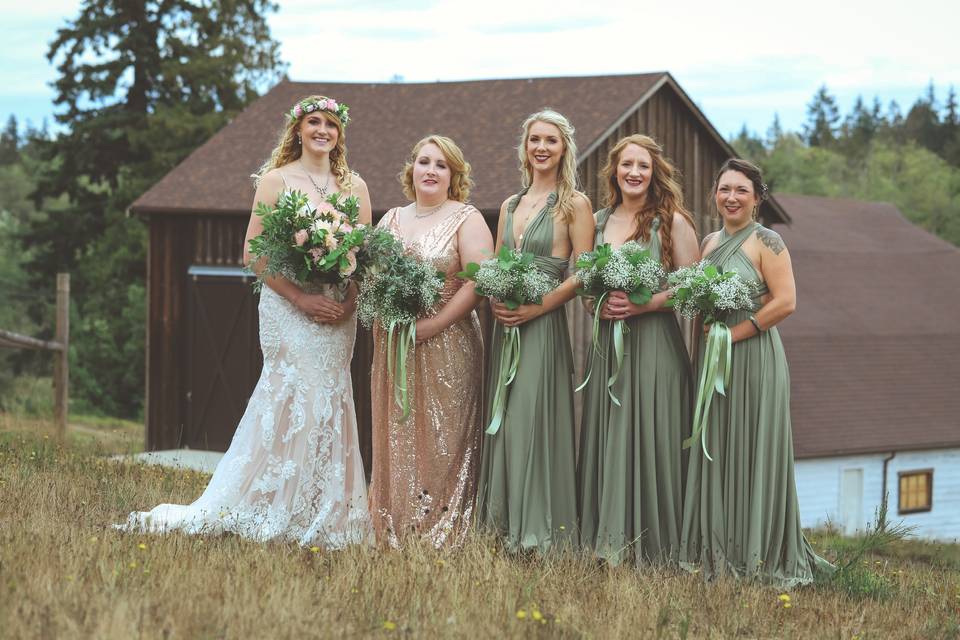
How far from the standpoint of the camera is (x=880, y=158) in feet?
284

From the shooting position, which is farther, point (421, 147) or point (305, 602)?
point (421, 147)

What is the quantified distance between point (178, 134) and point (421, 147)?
76.0ft

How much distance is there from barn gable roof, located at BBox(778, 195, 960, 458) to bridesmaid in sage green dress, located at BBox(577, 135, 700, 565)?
2348 cm

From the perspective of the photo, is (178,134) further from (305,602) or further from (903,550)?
(305,602)

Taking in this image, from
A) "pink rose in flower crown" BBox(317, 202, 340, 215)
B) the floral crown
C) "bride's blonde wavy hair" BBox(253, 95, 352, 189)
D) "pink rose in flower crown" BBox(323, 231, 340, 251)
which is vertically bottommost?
"pink rose in flower crown" BBox(323, 231, 340, 251)

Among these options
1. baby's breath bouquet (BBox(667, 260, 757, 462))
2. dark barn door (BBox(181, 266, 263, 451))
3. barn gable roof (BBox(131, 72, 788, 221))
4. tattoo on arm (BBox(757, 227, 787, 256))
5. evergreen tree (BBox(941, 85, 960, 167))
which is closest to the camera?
baby's breath bouquet (BBox(667, 260, 757, 462))

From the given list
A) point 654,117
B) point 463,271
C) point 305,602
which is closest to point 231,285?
point 654,117

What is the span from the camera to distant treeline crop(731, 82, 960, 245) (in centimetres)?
6825

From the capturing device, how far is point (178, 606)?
16.2 ft

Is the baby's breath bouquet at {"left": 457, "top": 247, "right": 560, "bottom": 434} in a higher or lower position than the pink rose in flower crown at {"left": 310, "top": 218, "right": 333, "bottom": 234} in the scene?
lower

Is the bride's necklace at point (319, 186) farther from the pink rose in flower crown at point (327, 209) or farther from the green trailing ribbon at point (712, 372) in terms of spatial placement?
the green trailing ribbon at point (712, 372)

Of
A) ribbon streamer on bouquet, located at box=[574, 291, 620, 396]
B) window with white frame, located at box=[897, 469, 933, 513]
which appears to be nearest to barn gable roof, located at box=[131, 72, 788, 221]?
ribbon streamer on bouquet, located at box=[574, 291, 620, 396]

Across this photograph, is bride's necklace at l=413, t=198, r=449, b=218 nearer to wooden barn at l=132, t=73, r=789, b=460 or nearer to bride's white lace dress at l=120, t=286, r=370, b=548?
bride's white lace dress at l=120, t=286, r=370, b=548

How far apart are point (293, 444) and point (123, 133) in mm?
25325
